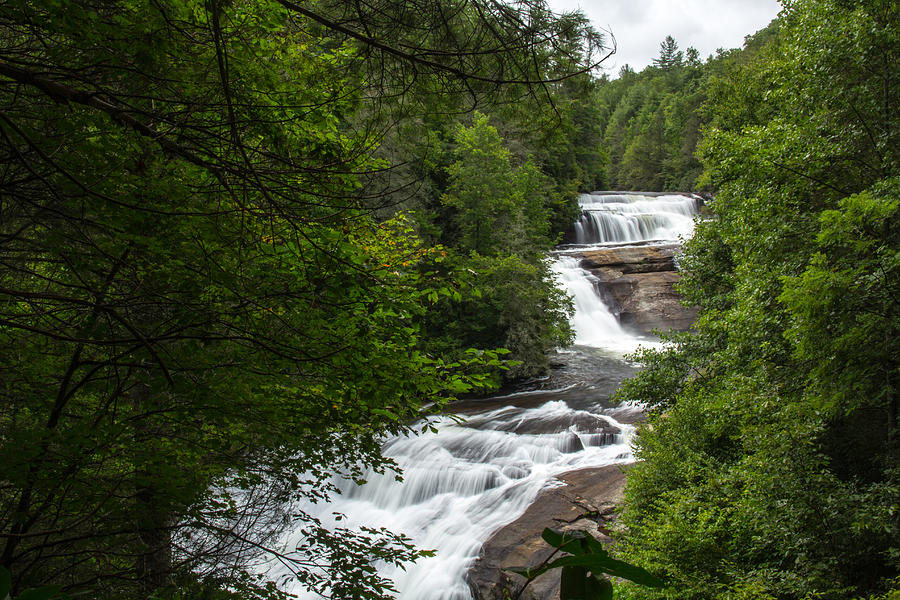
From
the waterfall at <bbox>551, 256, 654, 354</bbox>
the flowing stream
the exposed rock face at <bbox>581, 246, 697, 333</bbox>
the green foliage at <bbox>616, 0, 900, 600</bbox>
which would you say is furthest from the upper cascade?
the green foliage at <bbox>616, 0, 900, 600</bbox>

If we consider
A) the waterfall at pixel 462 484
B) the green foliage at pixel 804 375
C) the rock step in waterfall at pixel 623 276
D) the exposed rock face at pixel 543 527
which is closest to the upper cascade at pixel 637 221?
the rock step in waterfall at pixel 623 276

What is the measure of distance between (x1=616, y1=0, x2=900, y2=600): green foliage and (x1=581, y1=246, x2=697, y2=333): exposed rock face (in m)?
16.1

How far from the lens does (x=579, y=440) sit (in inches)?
442

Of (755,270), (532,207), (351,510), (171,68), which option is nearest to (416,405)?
(171,68)

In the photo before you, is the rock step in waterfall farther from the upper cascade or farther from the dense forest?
the dense forest

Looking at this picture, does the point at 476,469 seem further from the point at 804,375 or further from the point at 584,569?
the point at 584,569

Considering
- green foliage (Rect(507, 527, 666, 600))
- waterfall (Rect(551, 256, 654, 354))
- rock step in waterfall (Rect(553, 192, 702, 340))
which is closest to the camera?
green foliage (Rect(507, 527, 666, 600))

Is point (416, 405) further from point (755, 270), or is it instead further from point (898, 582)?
point (755, 270)

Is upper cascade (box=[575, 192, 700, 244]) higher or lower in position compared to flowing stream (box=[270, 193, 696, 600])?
higher

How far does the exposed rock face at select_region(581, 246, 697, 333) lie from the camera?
2417 centimetres

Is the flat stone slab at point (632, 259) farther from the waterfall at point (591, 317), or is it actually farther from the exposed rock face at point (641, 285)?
the waterfall at point (591, 317)

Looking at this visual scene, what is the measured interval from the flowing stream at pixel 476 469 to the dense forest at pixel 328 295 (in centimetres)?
215

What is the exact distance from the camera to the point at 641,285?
25281 mm

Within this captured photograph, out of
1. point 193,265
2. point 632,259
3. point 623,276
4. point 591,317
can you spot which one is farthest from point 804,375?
point 632,259
